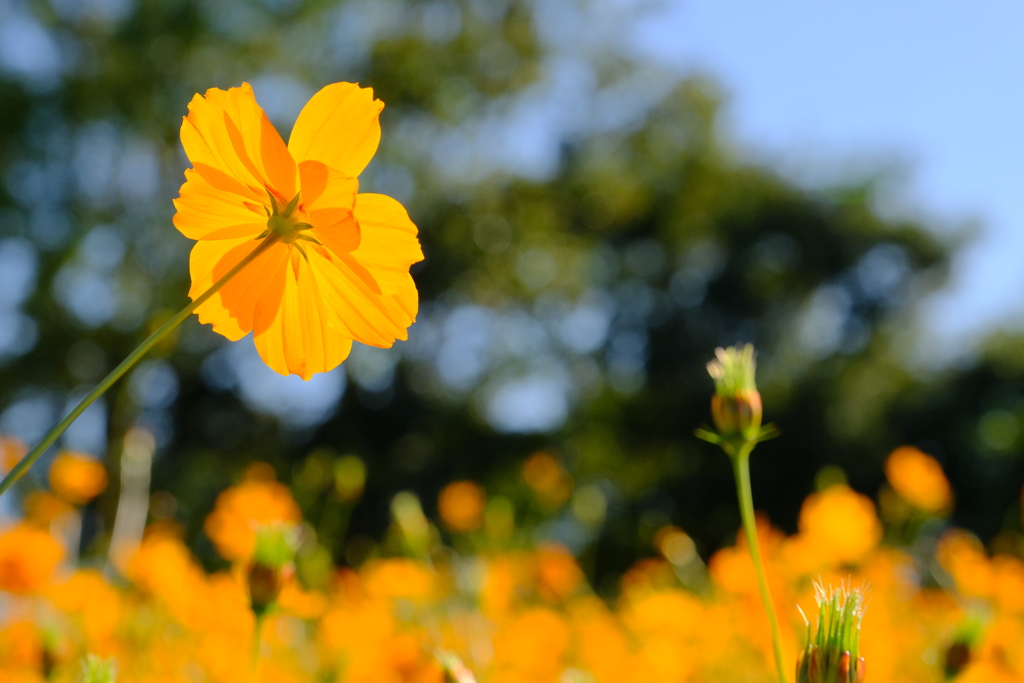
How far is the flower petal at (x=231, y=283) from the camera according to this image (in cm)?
41

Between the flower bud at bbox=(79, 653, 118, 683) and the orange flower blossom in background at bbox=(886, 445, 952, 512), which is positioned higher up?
the orange flower blossom in background at bbox=(886, 445, 952, 512)

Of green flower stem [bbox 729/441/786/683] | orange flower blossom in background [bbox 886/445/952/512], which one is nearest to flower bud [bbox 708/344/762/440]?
green flower stem [bbox 729/441/786/683]

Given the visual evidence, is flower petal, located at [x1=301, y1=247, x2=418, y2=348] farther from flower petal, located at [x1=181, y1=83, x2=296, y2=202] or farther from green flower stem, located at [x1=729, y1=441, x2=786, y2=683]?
green flower stem, located at [x1=729, y1=441, x2=786, y2=683]

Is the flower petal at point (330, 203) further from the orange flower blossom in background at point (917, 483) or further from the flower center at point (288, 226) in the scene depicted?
the orange flower blossom in background at point (917, 483)

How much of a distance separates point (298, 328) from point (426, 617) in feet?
3.45

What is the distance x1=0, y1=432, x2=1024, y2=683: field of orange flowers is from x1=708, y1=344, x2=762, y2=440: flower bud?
150mm

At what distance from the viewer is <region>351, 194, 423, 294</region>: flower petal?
0.40 metres

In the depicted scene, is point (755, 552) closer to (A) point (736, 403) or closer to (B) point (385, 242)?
(A) point (736, 403)

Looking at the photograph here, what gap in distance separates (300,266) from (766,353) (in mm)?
9058

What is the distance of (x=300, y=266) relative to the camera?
44cm

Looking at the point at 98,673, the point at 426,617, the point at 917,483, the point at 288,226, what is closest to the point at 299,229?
the point at 288,226

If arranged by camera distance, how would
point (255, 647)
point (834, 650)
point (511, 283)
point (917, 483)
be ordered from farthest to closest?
point (511, 283), point (917, 483), point (255, 647), point (834, 650)

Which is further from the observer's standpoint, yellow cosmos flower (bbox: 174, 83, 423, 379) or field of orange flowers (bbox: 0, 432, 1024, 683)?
field of orange flowers (bbox: 0, 432, 1024, 683)

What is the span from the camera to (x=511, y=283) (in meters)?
8.22
